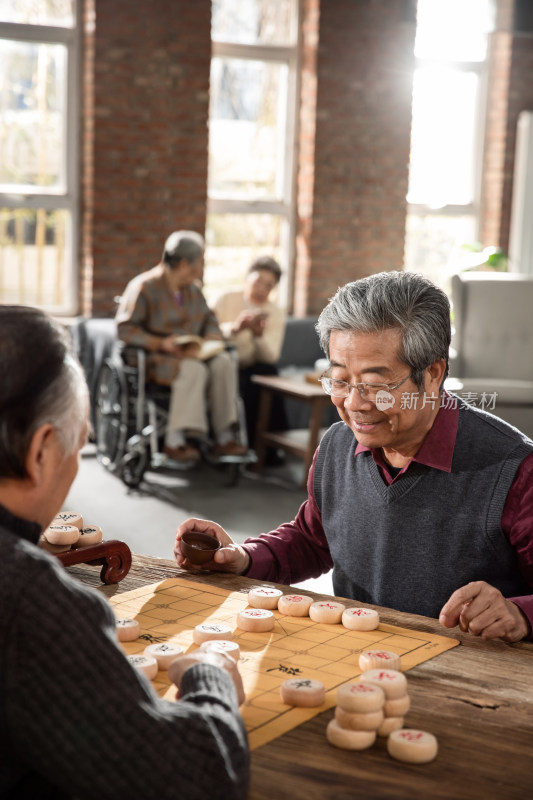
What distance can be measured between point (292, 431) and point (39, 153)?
8.47 ft

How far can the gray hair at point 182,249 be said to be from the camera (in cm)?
582

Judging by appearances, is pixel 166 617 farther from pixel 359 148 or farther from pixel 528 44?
pixel 528 44

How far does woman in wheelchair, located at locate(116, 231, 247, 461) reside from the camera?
5.77 m

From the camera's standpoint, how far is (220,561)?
184cm

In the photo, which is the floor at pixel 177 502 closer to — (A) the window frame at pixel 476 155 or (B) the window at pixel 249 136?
(B) the window at pixel 249 136

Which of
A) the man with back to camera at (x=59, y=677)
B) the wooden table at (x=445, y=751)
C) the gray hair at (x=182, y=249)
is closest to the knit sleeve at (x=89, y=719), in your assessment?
the man with back to camera at (x=59, y=677)

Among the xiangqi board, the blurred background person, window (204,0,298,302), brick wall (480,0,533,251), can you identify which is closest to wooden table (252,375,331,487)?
the blurred background person

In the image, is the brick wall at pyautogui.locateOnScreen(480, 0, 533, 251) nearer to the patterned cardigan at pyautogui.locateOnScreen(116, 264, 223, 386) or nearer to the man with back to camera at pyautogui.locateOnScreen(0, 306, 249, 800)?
the patterned cardigan at pyautogui.locateOnScreen(116, 264, 223, 386)

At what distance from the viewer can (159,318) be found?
5.95 meters

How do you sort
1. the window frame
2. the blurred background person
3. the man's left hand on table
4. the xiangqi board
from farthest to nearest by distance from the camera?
the window frame, the blurred background person, the man's left hand on table, the xiangqi board

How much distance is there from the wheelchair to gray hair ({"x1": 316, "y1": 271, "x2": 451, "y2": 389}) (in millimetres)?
3946

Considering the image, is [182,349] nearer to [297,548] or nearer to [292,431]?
[292,431]

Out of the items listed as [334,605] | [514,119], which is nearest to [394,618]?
[334,605]

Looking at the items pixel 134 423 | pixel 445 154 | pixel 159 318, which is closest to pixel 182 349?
pixel 159 318
